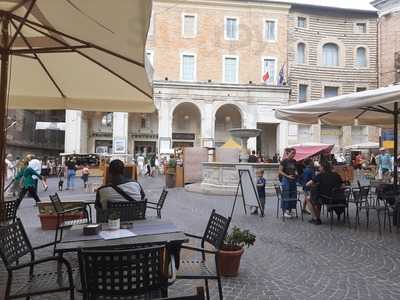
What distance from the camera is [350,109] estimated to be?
6.71 m

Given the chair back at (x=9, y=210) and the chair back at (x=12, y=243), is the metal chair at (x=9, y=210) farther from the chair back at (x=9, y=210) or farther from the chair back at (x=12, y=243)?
the chair back at (x=12, y=243)

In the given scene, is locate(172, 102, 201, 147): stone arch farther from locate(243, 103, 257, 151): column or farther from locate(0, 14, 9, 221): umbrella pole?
locate(0, 14, 9, 221): umbrella pole

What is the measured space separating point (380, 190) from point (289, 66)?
2902 cm

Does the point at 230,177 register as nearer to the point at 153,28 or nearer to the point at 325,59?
the point at 153,28

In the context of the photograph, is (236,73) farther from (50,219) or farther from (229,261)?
(229,261)

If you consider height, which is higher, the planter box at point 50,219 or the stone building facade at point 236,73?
the stone building facade at point 236,73

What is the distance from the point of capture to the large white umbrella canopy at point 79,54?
3168 millimetres

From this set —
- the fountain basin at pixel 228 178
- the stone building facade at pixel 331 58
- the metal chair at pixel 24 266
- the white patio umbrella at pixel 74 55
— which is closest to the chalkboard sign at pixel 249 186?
the white patio umbrella at pixel 74 55

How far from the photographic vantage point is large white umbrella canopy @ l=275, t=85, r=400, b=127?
5.97 metres

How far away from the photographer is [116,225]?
361 cm

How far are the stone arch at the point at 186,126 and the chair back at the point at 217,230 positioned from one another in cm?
3078

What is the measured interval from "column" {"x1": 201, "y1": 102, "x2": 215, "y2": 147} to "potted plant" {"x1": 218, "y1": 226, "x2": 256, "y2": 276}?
2724 cm

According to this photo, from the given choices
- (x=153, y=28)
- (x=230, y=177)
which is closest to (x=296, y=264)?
(x=230, y=177)

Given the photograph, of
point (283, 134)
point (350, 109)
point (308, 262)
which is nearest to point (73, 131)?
point (283, 134)
